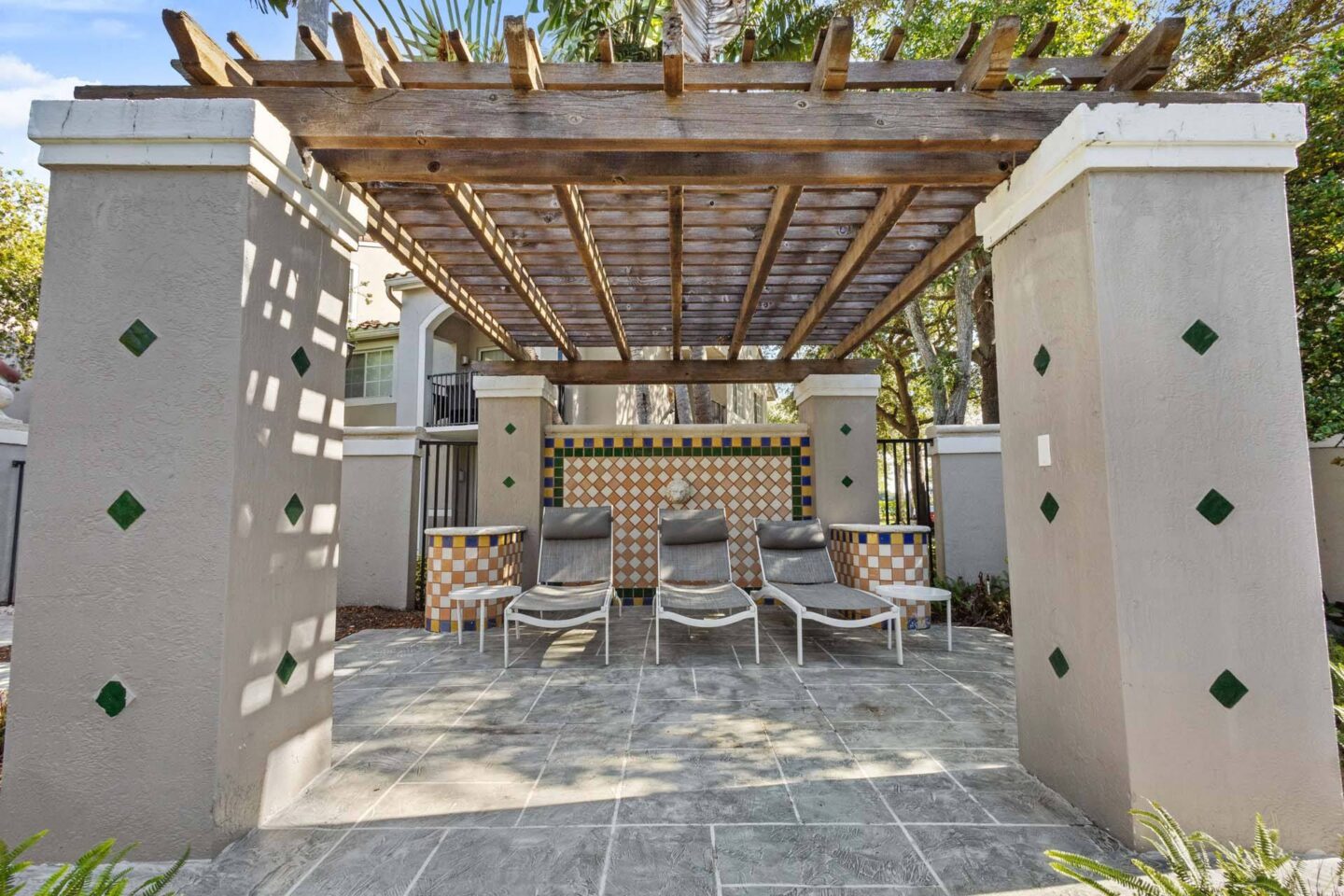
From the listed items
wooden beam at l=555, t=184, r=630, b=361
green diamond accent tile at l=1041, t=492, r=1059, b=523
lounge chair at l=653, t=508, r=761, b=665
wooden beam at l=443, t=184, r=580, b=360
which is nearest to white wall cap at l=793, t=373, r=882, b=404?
lounge chair at l=653, t=508, r=761, b=665

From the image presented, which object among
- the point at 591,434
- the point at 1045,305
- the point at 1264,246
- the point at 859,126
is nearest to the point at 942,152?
the point at 859,126

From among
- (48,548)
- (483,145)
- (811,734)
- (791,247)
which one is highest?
(791,247)

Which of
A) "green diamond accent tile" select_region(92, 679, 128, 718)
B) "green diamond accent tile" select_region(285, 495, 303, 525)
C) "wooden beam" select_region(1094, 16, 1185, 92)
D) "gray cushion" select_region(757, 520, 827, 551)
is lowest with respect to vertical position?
"green diamond accent tile" select_region(92, 679, 128, 718)

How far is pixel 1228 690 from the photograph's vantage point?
2.10m

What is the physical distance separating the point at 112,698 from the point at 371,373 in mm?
12053

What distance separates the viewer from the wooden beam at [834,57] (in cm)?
235

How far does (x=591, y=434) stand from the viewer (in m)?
6.96

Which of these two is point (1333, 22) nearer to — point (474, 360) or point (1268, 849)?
point (1268, 849)

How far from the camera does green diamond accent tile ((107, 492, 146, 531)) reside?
211 cm

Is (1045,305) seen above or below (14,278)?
below

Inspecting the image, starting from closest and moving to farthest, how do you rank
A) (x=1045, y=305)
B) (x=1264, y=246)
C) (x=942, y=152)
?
(x=1264, y=246) → (x=1045, y=305) → (x=942, y=152)

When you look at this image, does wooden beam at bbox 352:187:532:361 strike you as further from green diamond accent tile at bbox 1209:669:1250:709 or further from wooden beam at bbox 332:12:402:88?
green diamond accent tile at bbox 1209:669:1250:709

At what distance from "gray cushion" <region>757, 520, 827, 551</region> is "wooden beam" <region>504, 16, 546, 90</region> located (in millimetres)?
4101

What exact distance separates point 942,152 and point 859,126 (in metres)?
0.45
